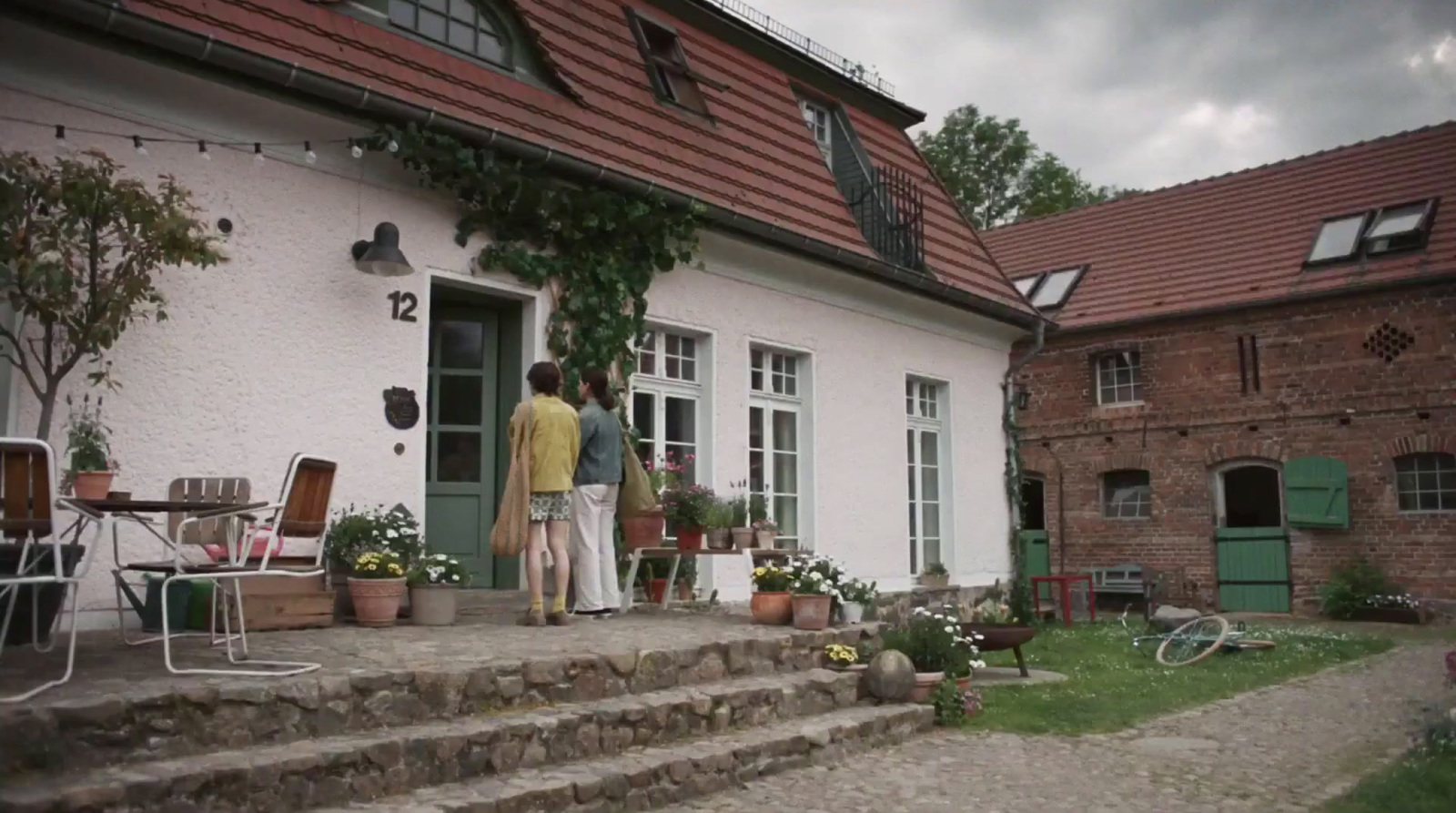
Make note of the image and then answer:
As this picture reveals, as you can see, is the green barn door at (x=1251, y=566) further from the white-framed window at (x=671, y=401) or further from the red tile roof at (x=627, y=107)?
the white-framed window at (x=671, y=401)

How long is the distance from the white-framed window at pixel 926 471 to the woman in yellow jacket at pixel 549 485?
5801 millimetres

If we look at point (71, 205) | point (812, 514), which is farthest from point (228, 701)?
point (812, 514)

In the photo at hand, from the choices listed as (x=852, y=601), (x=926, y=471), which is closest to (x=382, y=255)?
(x=852, y=601)

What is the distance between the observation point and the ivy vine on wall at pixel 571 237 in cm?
761

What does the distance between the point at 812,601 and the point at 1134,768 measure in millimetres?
2267

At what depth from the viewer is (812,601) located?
7465 mm

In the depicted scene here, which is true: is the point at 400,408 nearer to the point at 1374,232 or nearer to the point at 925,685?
the point at 925,685

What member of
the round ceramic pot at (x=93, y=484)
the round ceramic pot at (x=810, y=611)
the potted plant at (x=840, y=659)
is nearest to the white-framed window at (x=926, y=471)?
the round ceramic pot at (x=810, y=611)

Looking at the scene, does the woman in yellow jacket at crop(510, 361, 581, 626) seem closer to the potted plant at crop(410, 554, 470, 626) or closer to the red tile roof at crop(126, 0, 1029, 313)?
the potted plant at crop(410, 554, 470, 626)

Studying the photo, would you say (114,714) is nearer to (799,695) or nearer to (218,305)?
(218,305)

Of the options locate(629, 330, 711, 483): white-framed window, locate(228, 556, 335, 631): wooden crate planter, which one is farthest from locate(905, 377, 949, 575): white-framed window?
locate(228, 556, 335, 631): wooden crate planter

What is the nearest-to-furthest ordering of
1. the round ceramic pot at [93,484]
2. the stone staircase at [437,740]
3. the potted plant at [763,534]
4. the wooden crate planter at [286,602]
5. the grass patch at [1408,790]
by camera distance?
the stone staircase at [437,740] < the grass patch at [1408,790] < the round ceramic pot at [93,484] < the wooden crate planter at [286,602] < the potted plant at [763,534]

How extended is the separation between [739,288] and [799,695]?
4449 mm

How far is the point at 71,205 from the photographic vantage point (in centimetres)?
535
